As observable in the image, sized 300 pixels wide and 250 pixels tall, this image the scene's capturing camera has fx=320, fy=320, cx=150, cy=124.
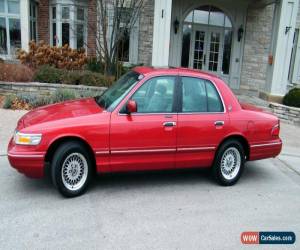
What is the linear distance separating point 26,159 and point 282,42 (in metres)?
11.0

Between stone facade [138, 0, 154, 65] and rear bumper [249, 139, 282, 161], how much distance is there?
31.7ft

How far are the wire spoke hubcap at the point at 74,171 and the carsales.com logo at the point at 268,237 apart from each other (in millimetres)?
2246

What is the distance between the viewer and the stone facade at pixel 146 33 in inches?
549

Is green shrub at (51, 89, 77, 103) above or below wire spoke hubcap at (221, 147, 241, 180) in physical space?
above

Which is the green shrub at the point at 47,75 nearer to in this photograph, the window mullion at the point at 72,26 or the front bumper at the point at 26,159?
the window mullion at the point at 72,26

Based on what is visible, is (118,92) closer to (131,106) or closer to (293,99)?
(131,106)

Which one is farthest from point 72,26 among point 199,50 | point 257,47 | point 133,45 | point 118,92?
point 118,92

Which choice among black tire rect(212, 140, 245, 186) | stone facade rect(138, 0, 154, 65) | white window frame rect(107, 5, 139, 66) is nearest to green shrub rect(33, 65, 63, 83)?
white window frame rect(107, 5, 139, 66)

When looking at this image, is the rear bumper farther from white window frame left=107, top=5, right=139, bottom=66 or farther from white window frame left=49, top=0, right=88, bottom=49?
white window frame left=49, top=0, right=88, bottom=49

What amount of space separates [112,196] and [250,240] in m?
1.94

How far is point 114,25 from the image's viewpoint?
11906mm

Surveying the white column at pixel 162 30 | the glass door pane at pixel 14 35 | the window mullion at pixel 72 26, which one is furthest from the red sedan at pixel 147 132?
the glass door pane at pixel 14 35

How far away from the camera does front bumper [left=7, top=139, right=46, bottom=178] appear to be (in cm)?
416

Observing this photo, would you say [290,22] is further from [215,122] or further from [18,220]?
[18,220]
